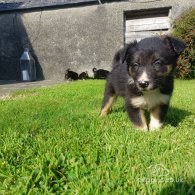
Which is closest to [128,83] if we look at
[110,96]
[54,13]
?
[110,96]

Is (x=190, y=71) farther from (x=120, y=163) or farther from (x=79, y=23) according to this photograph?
(x=120, y=163)

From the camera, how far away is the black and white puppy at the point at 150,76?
3.34 metres

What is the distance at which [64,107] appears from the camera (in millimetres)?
5352

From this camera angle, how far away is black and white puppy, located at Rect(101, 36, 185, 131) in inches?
131

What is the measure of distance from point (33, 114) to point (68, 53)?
9304mm

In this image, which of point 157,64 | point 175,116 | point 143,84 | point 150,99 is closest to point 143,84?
point 143,84

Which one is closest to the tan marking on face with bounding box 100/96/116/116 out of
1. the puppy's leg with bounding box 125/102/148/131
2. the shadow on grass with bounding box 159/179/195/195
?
the puppy's leg with bounding box 125/102/148/131

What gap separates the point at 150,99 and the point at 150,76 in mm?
470

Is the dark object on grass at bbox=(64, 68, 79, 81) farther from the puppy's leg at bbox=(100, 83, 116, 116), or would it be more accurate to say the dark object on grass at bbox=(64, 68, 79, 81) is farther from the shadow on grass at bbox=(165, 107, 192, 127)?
the shadow on grass at bbox=(165, 107, 192, 127)

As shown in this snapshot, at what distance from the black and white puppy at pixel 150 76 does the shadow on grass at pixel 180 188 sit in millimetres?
1387

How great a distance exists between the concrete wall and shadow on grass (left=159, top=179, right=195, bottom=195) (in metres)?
11.1

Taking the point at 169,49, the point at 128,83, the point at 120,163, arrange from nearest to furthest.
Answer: the point at 120,163
the point at 169,49
the point at 128,83

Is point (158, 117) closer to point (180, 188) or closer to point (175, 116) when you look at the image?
point (175, 116)

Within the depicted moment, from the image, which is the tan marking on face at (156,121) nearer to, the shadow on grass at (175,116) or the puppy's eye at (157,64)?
the shadow on grass at (175,116)
